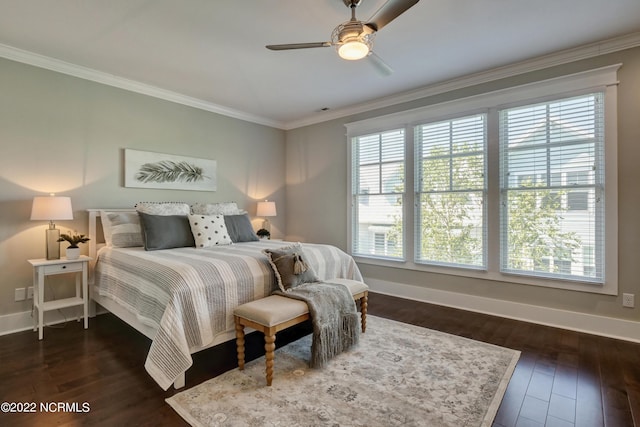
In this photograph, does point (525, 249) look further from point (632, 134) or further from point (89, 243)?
point (89, 243)

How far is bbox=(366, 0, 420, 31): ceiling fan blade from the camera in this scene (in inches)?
73.2

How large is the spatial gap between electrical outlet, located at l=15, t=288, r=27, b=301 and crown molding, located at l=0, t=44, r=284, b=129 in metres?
2.23

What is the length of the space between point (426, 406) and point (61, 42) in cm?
416

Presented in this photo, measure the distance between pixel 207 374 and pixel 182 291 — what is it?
2.16ft

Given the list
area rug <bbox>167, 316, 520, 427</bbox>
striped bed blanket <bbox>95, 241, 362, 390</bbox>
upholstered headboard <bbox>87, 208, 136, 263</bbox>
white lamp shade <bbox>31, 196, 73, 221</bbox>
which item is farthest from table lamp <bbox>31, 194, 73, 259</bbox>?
area rug <bbox>167, 316, 520, 427</bbox>

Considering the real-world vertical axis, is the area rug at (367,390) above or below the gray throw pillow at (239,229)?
below

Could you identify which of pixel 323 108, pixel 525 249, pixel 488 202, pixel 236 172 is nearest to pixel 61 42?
pixel 236 172

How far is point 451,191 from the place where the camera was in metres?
3.85

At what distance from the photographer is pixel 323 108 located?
478 cm

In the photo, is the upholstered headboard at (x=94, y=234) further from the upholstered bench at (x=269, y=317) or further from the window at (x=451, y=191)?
the window at (x=451, y=191)

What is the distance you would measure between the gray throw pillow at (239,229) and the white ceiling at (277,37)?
164 cm

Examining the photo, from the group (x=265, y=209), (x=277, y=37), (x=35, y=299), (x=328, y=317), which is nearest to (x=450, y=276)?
(x=328, y=317)

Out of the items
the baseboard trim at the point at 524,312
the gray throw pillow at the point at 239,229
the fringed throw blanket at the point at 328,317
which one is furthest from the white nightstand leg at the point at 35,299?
the baseboard trim at the point at 524,312

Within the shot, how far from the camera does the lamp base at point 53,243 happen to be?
309 centimetres
